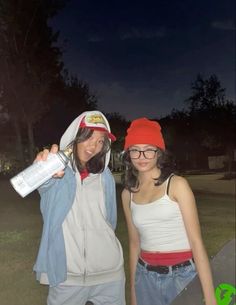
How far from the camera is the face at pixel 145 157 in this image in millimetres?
2248

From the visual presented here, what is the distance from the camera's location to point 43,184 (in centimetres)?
210

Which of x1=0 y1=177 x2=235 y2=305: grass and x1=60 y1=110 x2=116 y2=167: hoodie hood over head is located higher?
x1=60 y1=110 x2=116 y2=167: hoodie hood over head

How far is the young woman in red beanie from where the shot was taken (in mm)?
2123

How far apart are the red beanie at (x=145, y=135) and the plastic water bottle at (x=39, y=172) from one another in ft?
1.22

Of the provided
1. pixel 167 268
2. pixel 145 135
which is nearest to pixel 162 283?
pixel 167 268

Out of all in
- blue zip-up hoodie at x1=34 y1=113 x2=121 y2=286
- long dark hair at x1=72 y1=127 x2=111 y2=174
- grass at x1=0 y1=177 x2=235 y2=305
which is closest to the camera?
blue zip-up hoodie at x1=34 y1=113 x2=121 y2=286

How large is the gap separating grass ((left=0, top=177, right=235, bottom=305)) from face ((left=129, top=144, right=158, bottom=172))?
261cm

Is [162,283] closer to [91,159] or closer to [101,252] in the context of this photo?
[101,252]

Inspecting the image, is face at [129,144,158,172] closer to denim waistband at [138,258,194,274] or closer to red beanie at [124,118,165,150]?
red beanie at [124,118,165,150]

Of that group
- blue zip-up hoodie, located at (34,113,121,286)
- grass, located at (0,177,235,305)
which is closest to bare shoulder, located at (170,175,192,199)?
blue zip-up hoodie, located at (34,113,121,286)

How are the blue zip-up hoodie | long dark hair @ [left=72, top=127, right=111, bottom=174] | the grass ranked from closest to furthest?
the blue zip-up hoodie < long dark hair @ [left=72, top=127, right=111, bottom=174] < the grass

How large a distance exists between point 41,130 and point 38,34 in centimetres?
211

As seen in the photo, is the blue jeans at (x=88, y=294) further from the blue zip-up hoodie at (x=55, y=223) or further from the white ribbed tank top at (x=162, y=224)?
the white ribbed tank top at (x=162, y=224)

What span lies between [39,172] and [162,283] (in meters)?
0.84
